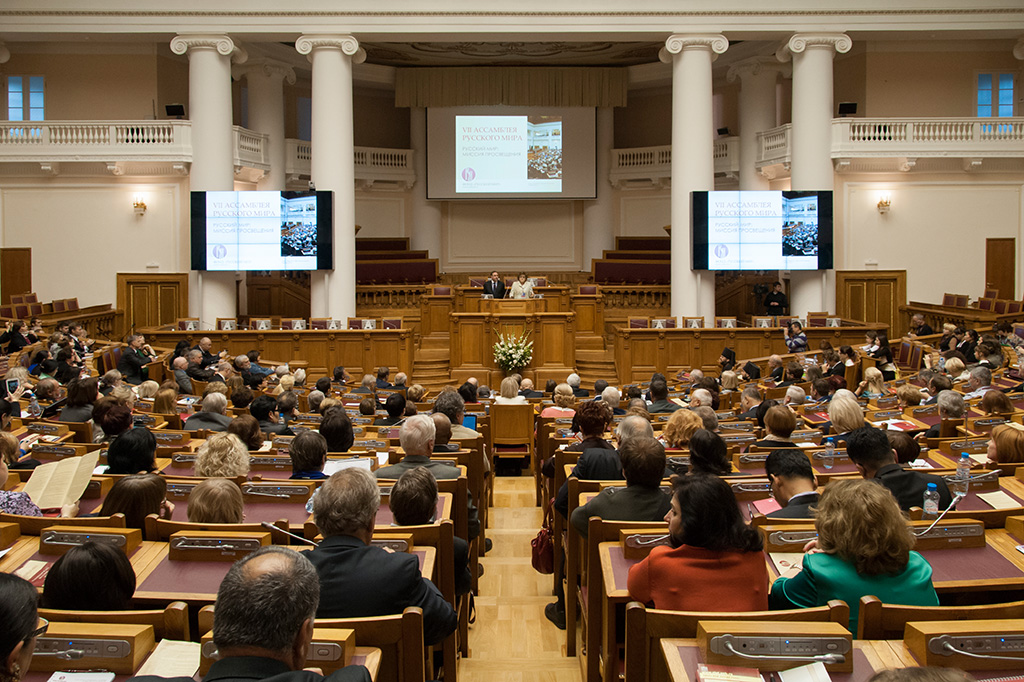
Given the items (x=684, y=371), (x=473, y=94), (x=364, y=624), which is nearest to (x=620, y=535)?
(x=364, y=624)

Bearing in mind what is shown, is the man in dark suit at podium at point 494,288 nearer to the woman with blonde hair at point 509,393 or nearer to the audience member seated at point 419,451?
the woman with blonde hair at point 509,393

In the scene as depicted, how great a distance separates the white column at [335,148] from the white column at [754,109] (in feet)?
27.0

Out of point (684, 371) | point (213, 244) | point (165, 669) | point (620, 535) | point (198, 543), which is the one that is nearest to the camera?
point (165, 669)

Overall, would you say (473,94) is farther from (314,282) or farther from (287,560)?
(287,560)

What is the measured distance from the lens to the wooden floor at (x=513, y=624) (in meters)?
4.36

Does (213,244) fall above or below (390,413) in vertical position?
above

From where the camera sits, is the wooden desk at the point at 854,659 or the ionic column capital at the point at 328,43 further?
the ionic column capital at the point at 328,43

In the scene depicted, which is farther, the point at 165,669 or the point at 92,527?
the point at 92,527

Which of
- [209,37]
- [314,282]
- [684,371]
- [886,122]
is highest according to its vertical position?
[209,37]

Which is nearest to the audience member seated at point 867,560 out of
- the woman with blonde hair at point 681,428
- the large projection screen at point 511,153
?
the woman with blonde hair at point 681,428

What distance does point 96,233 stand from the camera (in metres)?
17.3

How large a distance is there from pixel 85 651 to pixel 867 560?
2324 mm

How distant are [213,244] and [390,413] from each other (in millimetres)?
10152

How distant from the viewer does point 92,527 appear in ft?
11.0
